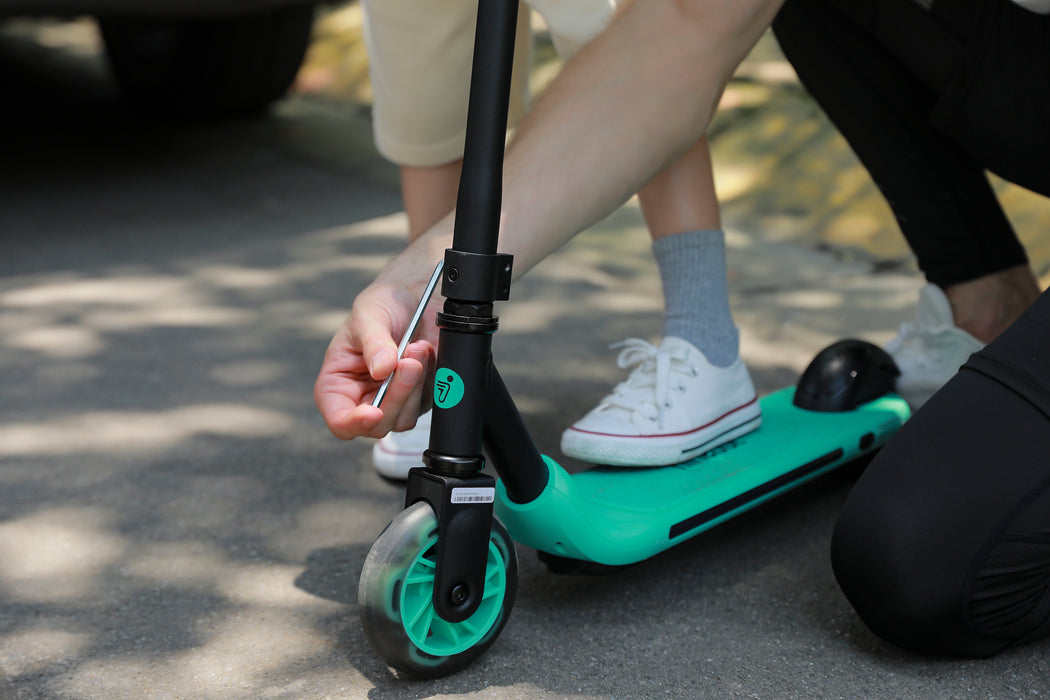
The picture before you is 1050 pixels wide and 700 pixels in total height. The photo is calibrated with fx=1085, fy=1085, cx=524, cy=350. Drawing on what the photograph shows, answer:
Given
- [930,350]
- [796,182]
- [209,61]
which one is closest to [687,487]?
[930,350]

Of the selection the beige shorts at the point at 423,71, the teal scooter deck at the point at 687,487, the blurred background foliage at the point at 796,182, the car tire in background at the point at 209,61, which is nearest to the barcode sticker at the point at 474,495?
the teal scooter deck at the point at 687,487

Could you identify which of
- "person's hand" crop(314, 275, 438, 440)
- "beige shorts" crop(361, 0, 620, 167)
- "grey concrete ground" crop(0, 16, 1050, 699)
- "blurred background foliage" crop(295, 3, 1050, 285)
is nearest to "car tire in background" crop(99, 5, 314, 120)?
"grey concrete ground" crop(0, 16, 1050, 699)

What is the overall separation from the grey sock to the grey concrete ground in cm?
23

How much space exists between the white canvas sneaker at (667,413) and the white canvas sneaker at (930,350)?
276 mm

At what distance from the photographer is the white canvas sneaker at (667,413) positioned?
1.26 metres

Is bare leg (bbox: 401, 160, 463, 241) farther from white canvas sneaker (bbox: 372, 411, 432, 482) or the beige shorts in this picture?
white canvas sneaker (bbox: 372, 411, 432, 482)

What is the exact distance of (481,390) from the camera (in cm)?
95

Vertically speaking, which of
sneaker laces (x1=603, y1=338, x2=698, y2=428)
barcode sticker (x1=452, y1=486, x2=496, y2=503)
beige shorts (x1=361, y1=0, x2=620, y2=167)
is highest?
beige shorts (x1=361, y1=0, x2=620, y2=167)

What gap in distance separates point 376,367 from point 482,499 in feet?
0.51

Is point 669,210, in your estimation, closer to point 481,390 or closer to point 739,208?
point 481,390

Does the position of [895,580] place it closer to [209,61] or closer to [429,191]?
[429,191]

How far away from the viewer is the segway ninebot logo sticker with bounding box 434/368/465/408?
938 millimetres

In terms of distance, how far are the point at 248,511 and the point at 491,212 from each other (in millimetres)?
669

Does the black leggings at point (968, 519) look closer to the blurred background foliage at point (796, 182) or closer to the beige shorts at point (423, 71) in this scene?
the beige shorts at point (423, 71)
